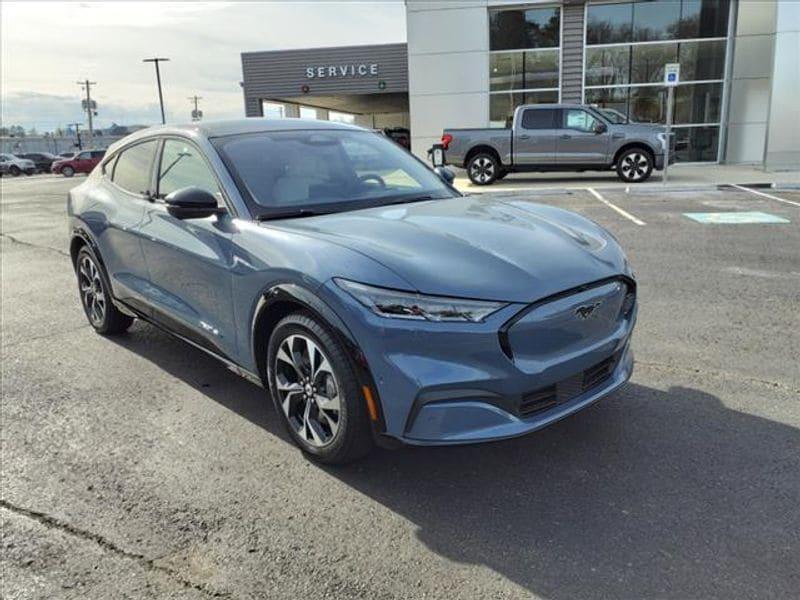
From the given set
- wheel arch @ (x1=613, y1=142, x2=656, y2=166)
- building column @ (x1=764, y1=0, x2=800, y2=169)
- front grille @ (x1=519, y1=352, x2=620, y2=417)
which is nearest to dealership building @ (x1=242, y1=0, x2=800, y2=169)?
building column @ (x1=764, y1=0, x2=800, y2=169)

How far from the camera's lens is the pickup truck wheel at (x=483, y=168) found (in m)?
17.2

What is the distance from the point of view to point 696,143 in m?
21.3

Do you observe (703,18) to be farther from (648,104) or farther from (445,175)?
(445,175)

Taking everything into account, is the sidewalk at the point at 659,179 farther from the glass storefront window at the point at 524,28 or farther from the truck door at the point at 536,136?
the glass storefront window at the point at 524,28

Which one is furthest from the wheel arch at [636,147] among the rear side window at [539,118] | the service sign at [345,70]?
the service sign at [345,70]

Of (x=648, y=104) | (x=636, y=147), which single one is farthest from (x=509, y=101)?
(x=636, y=147)

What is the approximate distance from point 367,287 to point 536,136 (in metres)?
14.9

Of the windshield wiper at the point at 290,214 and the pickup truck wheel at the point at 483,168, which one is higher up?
the windshield wiper at the point at 290,214

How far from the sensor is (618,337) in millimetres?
3188

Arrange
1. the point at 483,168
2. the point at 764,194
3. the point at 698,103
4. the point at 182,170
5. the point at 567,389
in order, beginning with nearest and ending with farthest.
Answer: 1. the point at 567,389
2. the point at 182,170
3. the point at 764,194
4. the point at 483,168
5. the point at 698,103

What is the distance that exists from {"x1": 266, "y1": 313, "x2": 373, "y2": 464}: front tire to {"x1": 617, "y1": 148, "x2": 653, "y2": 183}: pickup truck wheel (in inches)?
582

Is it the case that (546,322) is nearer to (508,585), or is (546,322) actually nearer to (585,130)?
(508,585)

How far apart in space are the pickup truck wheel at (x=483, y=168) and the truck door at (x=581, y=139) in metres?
1.64

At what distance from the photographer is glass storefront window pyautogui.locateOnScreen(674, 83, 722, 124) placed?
68.6 ft
